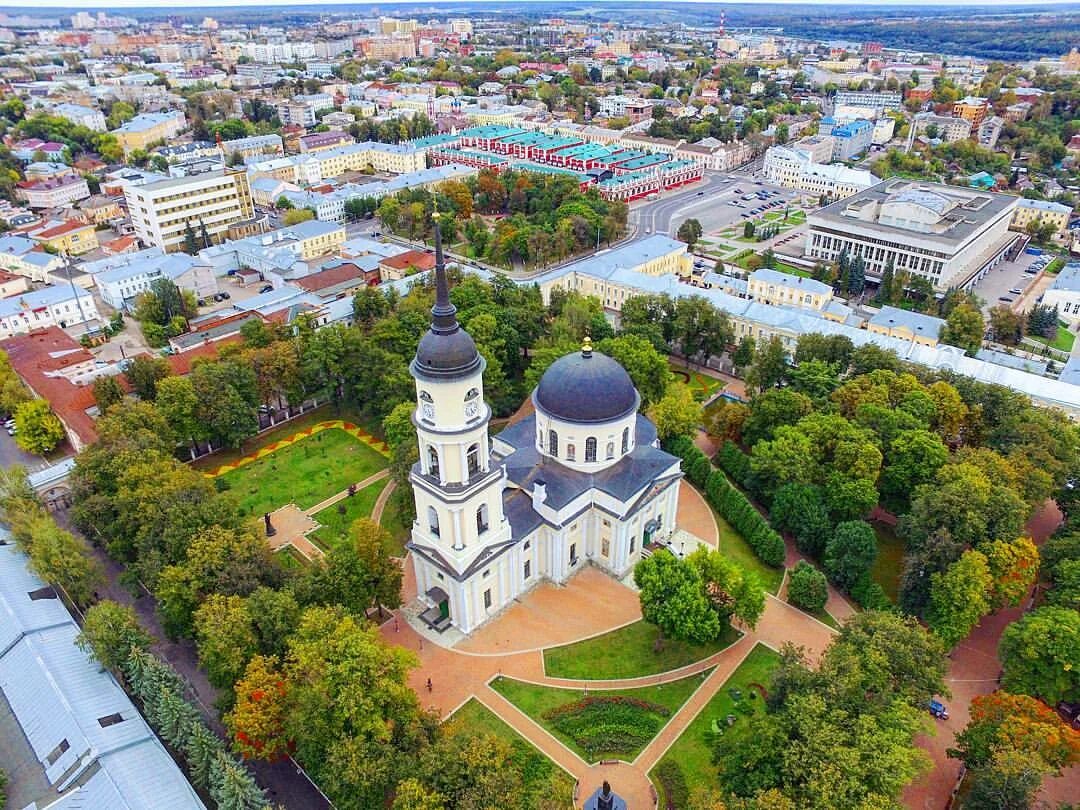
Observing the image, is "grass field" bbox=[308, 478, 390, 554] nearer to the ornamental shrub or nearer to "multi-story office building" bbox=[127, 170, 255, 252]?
the ornamental shrub

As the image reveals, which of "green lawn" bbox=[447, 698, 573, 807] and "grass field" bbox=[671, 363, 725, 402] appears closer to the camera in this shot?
"green lawn" bbox=[447, 698, 573, 807]

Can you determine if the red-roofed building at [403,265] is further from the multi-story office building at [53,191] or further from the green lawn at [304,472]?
the multi-story office building at [53,191]

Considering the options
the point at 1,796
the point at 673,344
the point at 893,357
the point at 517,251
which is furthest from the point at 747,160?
the point at 1,796

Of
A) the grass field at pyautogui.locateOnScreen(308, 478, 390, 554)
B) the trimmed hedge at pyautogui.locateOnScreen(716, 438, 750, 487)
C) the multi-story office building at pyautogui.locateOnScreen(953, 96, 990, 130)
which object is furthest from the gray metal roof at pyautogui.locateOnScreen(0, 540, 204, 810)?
the multi-story office building at pyautogui.locateOnScreen(953, 96, 990, 130)

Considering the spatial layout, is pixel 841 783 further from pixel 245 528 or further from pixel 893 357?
pixel 893 357

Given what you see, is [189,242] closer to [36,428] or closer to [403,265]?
[403,265]

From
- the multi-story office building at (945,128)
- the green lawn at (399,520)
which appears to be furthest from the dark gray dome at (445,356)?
the multi-story office building at (945,128)
